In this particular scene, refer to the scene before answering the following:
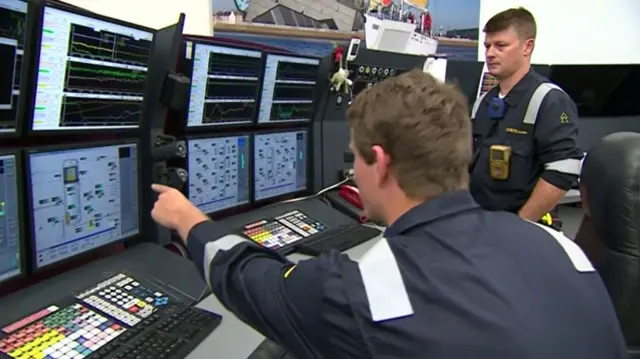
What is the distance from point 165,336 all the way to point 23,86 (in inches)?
23.8

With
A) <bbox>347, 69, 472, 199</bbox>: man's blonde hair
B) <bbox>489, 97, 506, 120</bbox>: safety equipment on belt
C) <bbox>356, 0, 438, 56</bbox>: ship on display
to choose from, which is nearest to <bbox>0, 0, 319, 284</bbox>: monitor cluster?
<bbox>347, 69, 472, 199</bbox>: man's blonde hair

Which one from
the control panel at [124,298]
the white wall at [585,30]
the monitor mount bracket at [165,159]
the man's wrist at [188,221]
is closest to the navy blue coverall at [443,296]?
the man's wrist at [188,221]

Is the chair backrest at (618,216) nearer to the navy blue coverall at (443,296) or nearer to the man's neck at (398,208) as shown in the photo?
the navy blue coverall at (443,296)

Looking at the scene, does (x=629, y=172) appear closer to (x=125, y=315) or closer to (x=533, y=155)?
(x=533, y=155)

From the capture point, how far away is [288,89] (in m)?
2.09

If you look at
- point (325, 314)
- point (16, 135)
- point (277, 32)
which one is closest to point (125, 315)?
point (16, 135)

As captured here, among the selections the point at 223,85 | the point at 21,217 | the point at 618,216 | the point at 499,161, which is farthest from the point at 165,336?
the point at 499,161

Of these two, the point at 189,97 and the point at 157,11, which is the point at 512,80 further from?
the point at 157,11

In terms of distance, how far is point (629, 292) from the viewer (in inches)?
50.7

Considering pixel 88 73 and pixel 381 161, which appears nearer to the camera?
pixel 381 161

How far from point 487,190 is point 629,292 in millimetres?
894

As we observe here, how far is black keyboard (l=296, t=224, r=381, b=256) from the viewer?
5.78ft

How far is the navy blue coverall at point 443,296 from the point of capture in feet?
2.33

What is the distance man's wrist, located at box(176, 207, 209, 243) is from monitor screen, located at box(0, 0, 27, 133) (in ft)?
1.38
